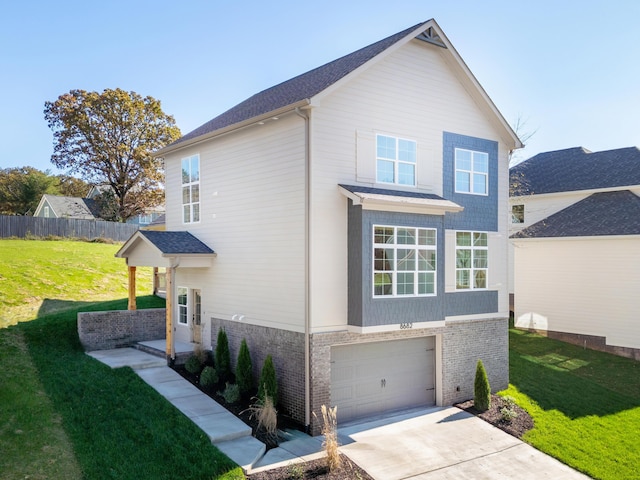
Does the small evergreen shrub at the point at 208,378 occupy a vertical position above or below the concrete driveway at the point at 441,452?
above

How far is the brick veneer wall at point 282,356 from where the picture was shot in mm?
11938

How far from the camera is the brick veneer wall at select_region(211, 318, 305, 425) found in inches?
A: 470

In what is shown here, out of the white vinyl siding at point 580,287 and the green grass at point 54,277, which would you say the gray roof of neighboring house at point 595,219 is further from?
the green grass at point 54,277

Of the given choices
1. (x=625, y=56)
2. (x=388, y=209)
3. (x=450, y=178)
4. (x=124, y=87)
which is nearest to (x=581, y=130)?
(x=625, y=56)

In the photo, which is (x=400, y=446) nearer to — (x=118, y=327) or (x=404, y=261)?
(x=404, y=261)

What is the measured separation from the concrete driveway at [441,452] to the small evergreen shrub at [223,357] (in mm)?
3735

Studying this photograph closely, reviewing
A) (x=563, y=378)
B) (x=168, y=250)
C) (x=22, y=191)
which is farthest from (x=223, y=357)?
(x=22, y=191)

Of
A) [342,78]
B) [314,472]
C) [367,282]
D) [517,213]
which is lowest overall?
[314,472]

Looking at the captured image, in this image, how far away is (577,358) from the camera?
19906 mm

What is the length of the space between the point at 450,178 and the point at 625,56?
7152 millimetres

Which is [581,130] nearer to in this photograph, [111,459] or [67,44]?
[67,44]

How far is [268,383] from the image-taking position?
12039mm

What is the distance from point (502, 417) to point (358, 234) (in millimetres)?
6471

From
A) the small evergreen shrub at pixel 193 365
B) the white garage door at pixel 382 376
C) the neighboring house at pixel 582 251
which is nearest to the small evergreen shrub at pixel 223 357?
the small evergreen shrub at pixel 193 365
